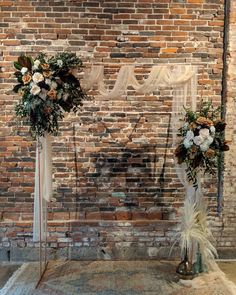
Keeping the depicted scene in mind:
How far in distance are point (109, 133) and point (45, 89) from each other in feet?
4.21

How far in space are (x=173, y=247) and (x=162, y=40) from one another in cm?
260

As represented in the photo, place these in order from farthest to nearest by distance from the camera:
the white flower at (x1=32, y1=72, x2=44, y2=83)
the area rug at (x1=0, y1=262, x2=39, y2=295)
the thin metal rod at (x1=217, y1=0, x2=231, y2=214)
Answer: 1. the thin metal rod at (x1=217, y1=0, x2=231, y2=214)
2. the area rug at (x1=0, y1=262, x2=39, y2=295)
3. the white flower at (x1=32, y1=72, x2=44, y2=83)

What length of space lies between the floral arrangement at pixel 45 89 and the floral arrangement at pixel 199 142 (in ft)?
4.02

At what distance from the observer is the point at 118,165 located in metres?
5.06

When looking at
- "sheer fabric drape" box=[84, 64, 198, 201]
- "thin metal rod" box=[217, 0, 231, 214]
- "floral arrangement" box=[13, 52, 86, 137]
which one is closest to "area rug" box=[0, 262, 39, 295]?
"floral arrangement" box=[13, 52, 86, 137]

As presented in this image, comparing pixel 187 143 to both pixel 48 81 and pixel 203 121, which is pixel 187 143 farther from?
pixel 48 81

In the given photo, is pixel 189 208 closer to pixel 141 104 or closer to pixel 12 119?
pixel 141 104

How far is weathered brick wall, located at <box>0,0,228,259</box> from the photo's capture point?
4906 mm

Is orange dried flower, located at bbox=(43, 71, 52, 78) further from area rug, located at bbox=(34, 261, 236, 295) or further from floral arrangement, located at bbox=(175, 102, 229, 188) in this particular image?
area rug, located at bbox=(34, 261, 236, 295)

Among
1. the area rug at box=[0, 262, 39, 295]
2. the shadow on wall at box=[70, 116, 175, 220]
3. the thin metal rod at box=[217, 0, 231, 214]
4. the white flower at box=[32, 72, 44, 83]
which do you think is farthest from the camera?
the shadow on wall at box=[70, 116, 175, 220]

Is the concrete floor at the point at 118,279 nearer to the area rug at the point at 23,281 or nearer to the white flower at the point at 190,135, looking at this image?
the area rug at the point at 23,281

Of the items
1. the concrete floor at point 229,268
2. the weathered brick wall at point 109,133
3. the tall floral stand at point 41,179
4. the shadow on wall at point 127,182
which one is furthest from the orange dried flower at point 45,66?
the concrete floor at point 229,268

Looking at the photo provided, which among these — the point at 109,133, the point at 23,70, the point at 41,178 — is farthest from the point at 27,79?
the point at 109,133

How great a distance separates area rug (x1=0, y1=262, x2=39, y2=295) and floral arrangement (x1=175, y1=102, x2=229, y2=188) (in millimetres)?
2042
